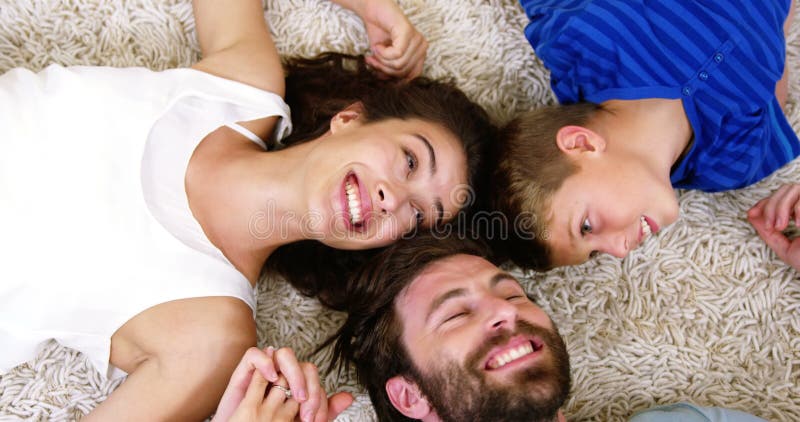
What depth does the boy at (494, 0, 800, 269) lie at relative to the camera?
54.6 inches

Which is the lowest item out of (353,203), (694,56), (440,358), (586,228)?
(440,358)

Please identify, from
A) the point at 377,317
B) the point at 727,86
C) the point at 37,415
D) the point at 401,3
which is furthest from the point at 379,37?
Result: the point at 37,415

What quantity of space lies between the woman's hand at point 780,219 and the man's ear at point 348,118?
968mm

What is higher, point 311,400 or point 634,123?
point 634,123

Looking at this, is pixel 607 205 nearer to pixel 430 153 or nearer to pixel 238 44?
pixel 430 153

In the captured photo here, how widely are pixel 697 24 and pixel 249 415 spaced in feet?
4.05

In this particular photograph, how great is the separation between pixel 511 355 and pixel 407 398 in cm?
22

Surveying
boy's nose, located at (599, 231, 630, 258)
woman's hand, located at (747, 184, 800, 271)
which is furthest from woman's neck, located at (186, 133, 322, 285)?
woman's hand, located at (747, 184, 800, 271)

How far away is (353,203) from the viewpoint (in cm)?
129

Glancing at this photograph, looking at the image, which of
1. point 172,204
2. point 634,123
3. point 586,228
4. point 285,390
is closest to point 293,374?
point 285,390

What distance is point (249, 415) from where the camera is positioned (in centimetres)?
113

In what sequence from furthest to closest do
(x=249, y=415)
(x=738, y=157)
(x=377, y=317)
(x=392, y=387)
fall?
(x=738, y=157) → (x=377, y=317) → (x=392, y=387) → (x=249, y=415)

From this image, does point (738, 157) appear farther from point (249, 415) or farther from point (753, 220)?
point (249, 415)

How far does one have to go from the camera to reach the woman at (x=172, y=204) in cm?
127
